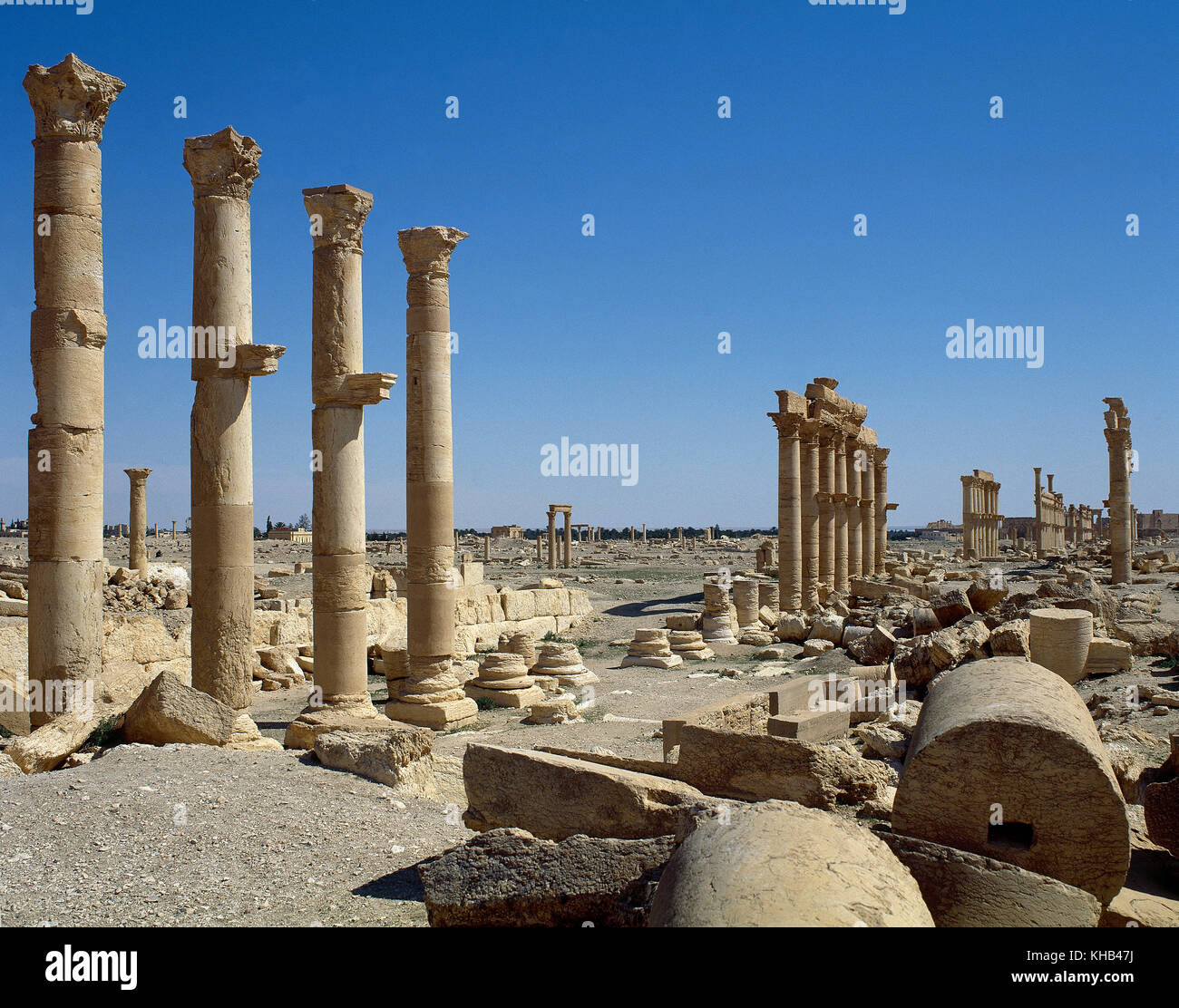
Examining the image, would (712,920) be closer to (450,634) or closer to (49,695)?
(49,695)

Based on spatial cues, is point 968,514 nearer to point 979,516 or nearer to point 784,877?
point 979,516

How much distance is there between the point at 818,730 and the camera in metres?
9.63

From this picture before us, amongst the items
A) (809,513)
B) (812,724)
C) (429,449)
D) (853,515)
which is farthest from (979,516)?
(812,724)

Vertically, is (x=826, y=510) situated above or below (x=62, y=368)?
below

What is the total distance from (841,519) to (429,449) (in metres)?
21.1

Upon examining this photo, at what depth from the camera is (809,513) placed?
90.7ft

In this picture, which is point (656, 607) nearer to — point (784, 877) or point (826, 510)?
point (826, 510)

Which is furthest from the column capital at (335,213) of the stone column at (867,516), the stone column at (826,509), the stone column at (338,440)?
the stone column at (867,516)

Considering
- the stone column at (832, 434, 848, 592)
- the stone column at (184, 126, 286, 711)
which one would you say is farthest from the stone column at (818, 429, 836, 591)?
the stone column at (184, 126, 286, 711)

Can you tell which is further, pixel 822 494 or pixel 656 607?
pixel 822 494

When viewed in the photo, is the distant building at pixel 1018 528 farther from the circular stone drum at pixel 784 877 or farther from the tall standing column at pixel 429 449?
the circular stone drum at pixel 784 877

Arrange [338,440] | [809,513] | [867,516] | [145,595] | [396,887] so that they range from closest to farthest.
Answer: [396,887], [338,440], [145,595], [809,513], [867,516]

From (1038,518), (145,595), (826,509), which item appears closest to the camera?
(145,595)
